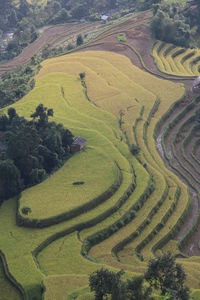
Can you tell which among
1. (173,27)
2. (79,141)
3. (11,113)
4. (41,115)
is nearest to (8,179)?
(41,115)

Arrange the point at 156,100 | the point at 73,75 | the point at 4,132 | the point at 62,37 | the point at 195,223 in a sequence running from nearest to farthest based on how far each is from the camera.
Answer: the point at 195,223, the point at 4,132, the point at 156,100, the point at 73,75, the point at 62,37

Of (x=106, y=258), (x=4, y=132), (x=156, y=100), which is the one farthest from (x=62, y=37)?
(x=106, y=258)

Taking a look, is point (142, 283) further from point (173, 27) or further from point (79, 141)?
point (173, 27)

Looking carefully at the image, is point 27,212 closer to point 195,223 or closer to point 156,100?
point 195,223

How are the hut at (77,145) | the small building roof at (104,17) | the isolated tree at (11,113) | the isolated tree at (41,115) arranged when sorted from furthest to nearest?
the small building roof at (104,17) → the isolated tree at (11,113) → the isolated tree at (41,115) → the hut at (77,145)

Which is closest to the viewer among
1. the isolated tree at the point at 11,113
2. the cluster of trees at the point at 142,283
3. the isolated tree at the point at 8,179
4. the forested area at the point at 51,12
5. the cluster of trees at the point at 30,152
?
the cluster of trees at the point at 142,283

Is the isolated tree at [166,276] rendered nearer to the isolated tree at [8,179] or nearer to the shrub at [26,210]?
the shrub at [26,210]

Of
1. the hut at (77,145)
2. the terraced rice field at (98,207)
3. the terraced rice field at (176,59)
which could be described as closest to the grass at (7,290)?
the terraced rice field at (98,207)
